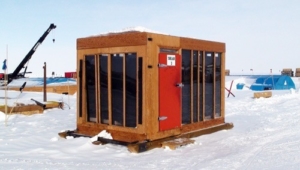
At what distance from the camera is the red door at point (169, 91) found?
6.56 metres

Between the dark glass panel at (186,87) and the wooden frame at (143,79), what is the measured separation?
0.07 m

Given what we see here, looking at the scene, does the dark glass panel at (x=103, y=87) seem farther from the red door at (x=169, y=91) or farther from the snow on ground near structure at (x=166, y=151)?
the red door at (x=169, y=91)

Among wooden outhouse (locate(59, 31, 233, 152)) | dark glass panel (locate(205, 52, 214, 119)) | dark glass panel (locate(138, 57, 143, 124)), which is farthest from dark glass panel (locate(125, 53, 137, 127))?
dark glass panel (locate(205, 52, 214, 119))

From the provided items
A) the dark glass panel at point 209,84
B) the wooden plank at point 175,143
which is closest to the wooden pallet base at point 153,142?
the wooden plank at point 175,143

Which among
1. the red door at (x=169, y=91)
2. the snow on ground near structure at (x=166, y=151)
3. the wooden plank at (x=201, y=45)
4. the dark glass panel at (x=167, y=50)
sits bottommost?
the snow on ground near structure at (x=166, y=151)

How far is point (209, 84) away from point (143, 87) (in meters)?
2.33

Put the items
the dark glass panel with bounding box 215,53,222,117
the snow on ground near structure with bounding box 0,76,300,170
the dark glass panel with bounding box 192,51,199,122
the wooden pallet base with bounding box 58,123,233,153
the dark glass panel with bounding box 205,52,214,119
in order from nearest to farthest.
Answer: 1. the snow on ground near structure with bounding box 0,76,300,170
2. the wooden pallet base with bounding box 58,123,233,153
3. the dark glass panel with bounding box 192,51,199,122
4. the dark glass panel with bounding box 205,52,214,119
5. the dark glass panel with bounding box 215,53,222,117

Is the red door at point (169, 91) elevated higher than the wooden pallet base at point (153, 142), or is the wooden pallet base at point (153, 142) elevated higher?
the red door at point (169, 91)

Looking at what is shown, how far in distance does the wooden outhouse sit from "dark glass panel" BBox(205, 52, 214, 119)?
0.02 metres

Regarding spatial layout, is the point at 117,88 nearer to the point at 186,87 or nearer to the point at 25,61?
the point at 186,87

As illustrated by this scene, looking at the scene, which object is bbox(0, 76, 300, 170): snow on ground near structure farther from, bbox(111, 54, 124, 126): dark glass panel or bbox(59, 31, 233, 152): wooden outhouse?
bbox(111, 54, 124, 126): dark glass panel

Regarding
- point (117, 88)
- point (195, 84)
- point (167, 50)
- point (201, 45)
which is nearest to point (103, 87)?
point (117, 88)

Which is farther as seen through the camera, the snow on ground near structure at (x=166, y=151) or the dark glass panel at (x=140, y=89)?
the dark glass panel at (x=140, y=89)

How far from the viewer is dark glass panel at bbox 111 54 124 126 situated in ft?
21.9
